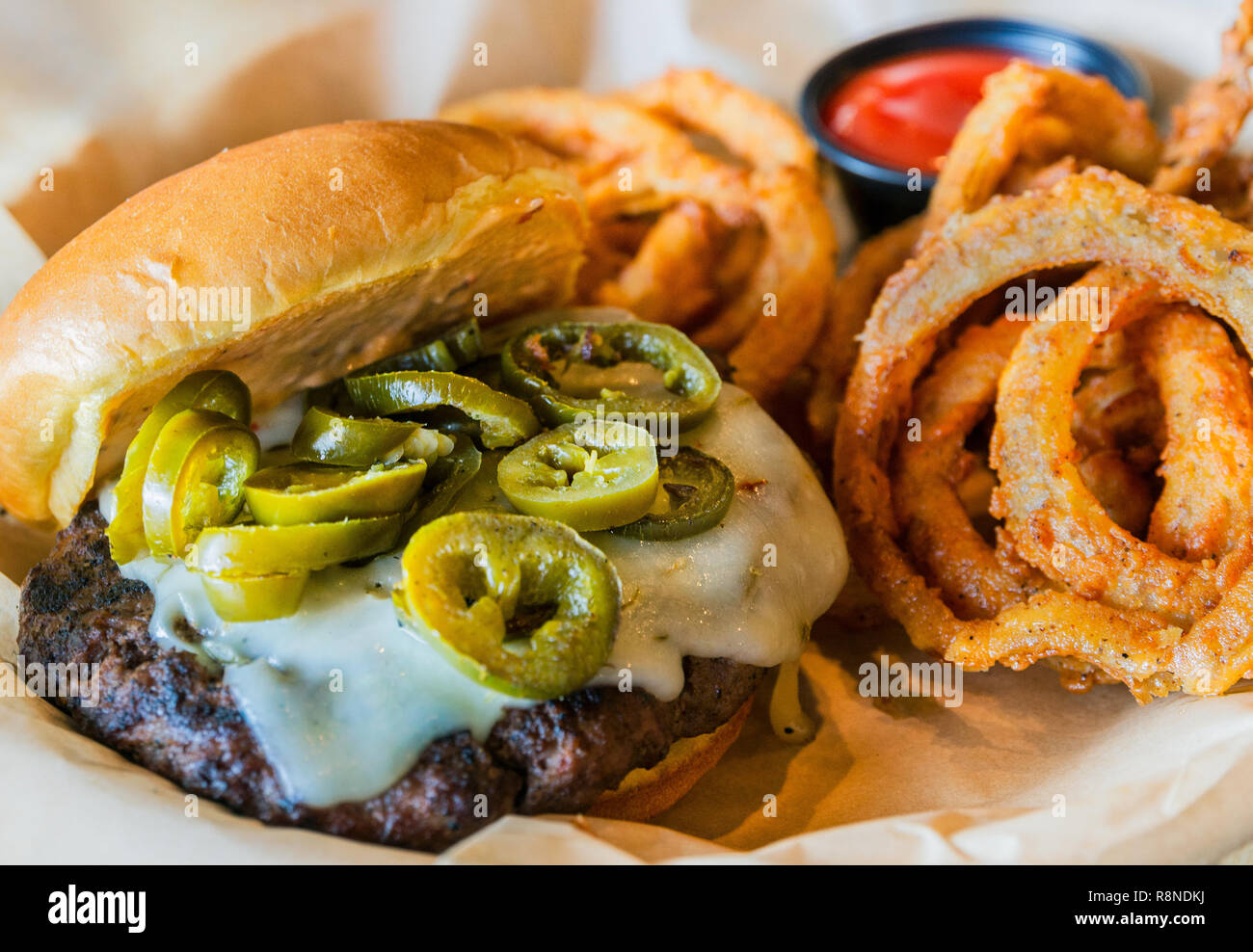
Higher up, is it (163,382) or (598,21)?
(598,21)

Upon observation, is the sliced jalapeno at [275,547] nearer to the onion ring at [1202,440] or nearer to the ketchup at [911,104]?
the onion ring at [1202,440]

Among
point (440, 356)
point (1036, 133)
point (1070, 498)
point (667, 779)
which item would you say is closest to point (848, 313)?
point (1036, 133)

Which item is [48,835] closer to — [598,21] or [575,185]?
[575,185]

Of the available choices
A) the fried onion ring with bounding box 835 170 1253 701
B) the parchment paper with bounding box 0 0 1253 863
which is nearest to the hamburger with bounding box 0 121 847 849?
the parchment paper with bounding box 0 0 1253 863

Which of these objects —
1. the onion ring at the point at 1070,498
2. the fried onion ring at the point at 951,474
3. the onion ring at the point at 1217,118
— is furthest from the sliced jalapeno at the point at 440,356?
the onion ring at the point at 1217,118

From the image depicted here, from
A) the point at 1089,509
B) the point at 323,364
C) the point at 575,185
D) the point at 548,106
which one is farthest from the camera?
the point at 548,106
